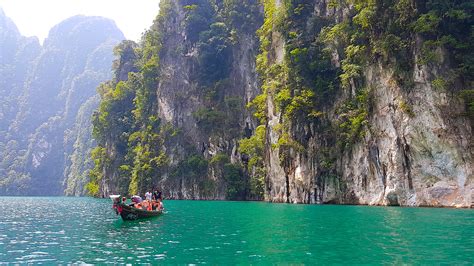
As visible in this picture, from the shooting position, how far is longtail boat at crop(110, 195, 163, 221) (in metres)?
26.4

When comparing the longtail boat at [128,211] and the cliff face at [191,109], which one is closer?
Result: the longtail boat at [128,211]

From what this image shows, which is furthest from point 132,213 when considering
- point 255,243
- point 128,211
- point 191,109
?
point 191,109

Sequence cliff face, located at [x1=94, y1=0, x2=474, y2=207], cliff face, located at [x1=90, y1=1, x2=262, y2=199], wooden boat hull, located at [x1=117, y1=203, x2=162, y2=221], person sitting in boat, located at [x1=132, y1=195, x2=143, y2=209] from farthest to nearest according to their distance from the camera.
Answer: cliff face, located at [x1=90, y1=1, x2=262, y2=199]
cliff face, located at [x1=94, y1=0, x2=474, y2=207]
person sitting in boat, located at [x1=132, y1=195, x2=143, y2=209]
wooden boat hull, located at [x1=117, y1=203, x2=162, y2=221]

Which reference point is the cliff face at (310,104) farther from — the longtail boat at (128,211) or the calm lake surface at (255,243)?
the longtail boat at (128,211)

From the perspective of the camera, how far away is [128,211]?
2695cm

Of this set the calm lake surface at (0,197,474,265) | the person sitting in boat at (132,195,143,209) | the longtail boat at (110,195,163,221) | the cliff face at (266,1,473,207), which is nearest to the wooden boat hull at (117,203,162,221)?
the longtail boat at (110,195,163,221)

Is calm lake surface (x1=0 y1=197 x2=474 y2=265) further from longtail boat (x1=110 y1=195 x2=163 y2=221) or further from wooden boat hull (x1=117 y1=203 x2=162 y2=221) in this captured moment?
wooden boat hull (x1=117 y1=203 x2=162 y2=221)

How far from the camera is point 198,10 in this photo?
3100 inches

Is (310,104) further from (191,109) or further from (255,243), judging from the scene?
(191,109)

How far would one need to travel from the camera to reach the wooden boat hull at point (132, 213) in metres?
26.6

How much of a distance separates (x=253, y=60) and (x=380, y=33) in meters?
31.8

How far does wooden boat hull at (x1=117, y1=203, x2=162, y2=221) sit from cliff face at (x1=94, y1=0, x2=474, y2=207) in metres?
21.9

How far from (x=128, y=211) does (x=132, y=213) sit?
581mm

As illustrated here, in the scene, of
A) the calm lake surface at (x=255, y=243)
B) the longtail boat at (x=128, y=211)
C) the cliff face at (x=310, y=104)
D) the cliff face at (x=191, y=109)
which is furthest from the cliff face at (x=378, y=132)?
the longtail boat at (x=128, y=211)
